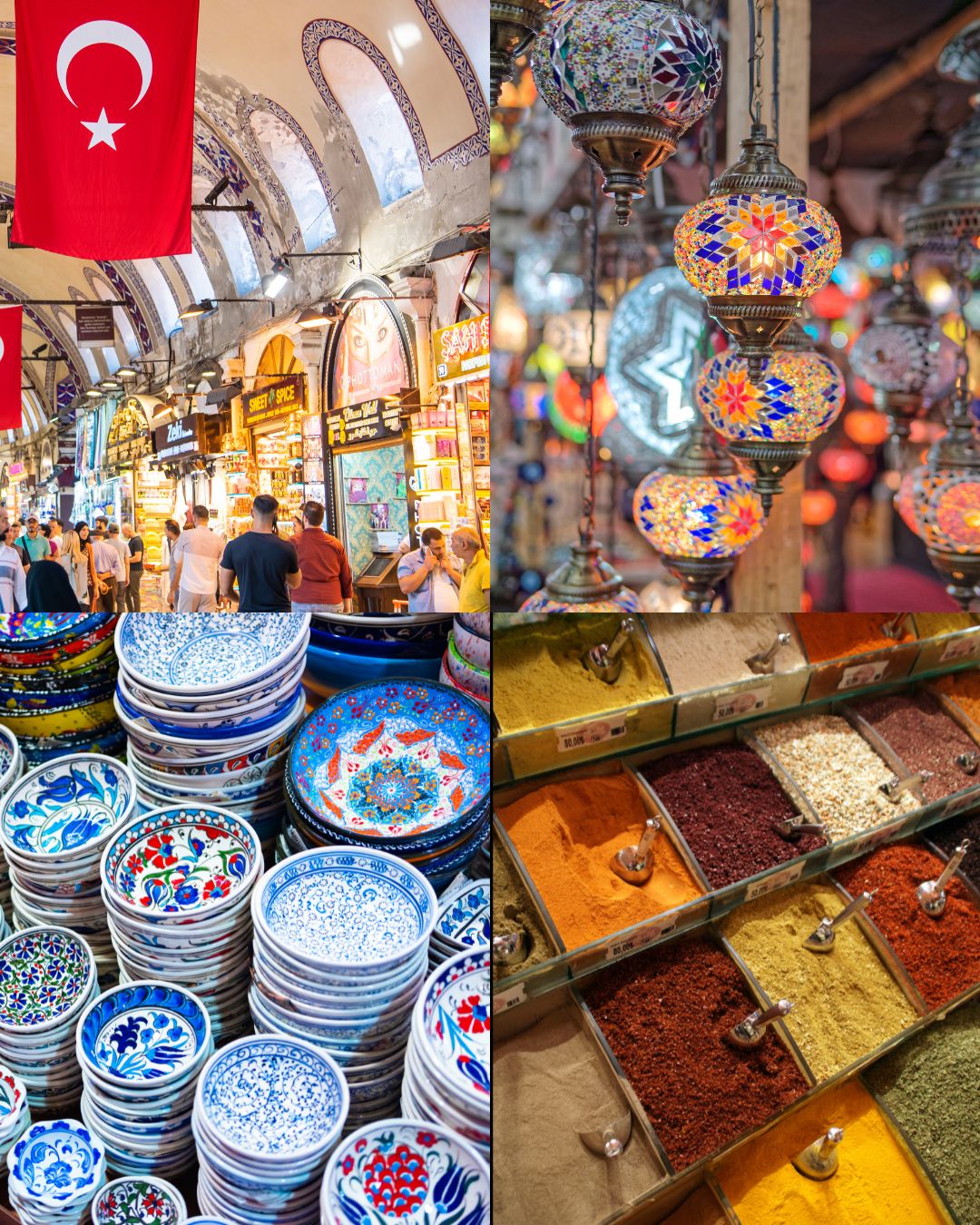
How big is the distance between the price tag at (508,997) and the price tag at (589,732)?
32cm

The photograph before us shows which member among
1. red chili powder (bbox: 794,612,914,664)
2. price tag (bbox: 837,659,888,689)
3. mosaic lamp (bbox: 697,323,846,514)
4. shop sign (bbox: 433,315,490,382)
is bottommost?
price tag (bbox: 837,659,888,689)

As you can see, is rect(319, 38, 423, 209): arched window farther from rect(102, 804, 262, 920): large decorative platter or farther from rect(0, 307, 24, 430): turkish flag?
rect(102, 804, 262, 920): large decorative platter

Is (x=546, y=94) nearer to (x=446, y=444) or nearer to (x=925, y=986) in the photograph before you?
(x=446, y=444)

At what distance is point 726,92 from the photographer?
5.57 ft

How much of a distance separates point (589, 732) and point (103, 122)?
5.51 feet

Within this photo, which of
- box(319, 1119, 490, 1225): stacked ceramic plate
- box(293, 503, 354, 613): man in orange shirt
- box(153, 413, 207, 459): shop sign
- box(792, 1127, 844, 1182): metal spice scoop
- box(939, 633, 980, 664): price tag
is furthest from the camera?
box(153, 413, 207, 459): shop sign

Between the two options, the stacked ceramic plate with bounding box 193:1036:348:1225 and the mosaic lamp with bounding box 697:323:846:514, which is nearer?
the stacked ceramic plate with bounding box 193:1036:348:1225

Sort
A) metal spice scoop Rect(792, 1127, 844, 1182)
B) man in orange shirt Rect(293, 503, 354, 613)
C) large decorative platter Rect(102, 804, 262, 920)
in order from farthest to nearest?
man in orange shirt Rect(293, 503, 354, 613) → metal spice scoop Rect(792, 1127, 844, 1182) → large decorative platter Rect(102, 804, 262, 920)

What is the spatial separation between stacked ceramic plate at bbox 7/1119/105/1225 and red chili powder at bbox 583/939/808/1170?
0.70 m

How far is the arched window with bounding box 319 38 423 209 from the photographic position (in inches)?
89.0

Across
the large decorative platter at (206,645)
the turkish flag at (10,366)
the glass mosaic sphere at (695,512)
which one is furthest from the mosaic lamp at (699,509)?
the turkish flag at (10,366)

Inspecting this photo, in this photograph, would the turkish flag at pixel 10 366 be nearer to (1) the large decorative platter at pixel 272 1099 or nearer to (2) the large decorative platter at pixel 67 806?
(2) the large decorative platter at pixel 67 806

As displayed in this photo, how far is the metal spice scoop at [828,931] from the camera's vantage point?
1469 millimetres

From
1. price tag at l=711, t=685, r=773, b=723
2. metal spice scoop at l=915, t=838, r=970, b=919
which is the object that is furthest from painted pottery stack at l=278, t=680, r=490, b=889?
metal spice scoop at l=915, t=838, r=970, b=919
